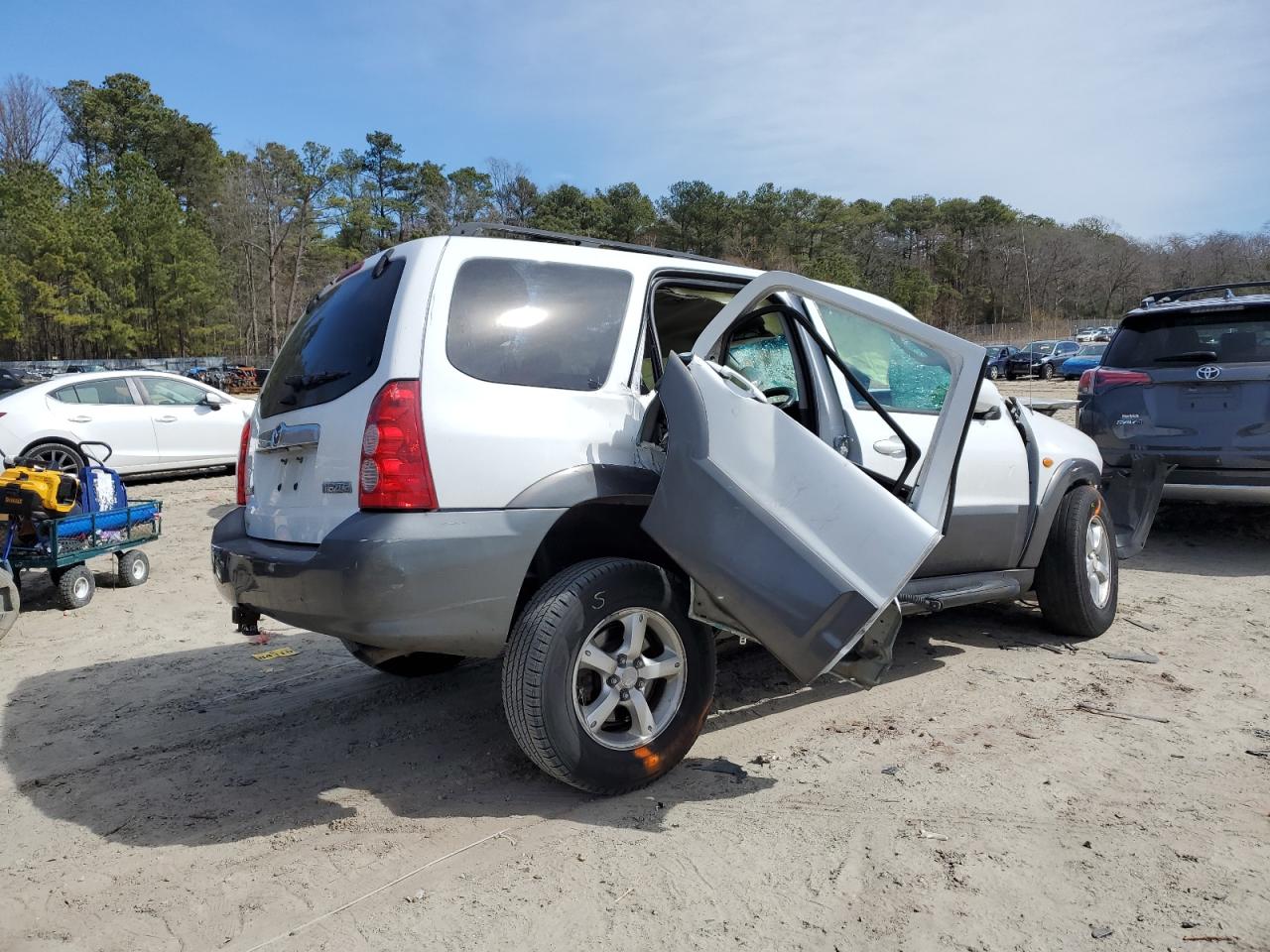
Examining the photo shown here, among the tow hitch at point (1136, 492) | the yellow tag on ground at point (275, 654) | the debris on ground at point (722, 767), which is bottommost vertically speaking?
the yellow tag on ground at point (275, 654)

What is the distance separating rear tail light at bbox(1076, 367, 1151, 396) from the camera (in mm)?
7043

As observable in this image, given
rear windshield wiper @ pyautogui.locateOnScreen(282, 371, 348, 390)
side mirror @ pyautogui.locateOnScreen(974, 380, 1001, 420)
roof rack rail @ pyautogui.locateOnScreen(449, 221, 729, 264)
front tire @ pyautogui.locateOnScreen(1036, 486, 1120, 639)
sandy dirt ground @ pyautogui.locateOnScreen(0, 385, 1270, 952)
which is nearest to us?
sandy dirt ground @ pyautogui.locateOnScreen(0, 385, 1270, 952)

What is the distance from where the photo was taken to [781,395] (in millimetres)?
3941

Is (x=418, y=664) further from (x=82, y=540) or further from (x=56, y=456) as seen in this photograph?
(x=56, y=456)

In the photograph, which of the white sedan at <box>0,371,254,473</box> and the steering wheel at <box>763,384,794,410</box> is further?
the white sedan at <box>0,371,254,473</box>

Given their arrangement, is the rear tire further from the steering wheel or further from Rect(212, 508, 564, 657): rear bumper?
the steering wheel

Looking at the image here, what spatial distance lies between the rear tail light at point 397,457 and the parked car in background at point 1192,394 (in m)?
6.20

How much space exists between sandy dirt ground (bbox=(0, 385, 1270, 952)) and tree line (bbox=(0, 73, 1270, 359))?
29.4 meters

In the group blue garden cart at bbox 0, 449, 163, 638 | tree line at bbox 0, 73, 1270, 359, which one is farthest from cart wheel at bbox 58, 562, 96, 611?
tree line at bbox 0, 73, 1270, 359

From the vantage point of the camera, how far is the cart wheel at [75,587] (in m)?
6.09

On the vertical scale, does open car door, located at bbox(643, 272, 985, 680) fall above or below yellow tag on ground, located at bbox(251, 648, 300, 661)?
above

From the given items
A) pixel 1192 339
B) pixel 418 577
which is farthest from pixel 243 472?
pixel 1192 339

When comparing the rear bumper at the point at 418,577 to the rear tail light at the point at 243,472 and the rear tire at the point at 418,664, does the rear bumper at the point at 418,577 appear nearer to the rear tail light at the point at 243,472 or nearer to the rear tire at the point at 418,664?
the rear tail light at the point at 243,472

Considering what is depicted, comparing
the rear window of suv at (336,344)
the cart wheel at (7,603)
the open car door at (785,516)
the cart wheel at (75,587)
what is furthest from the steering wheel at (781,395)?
the cart wheel at (75,587)
